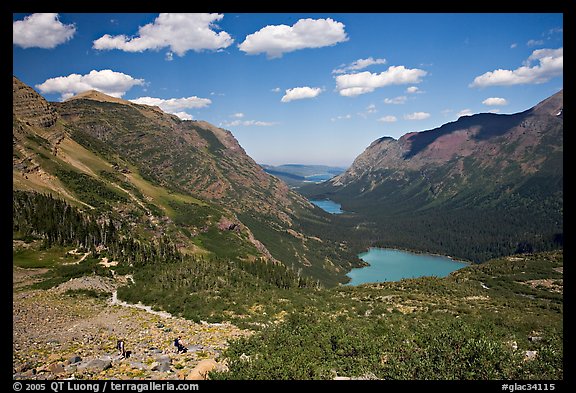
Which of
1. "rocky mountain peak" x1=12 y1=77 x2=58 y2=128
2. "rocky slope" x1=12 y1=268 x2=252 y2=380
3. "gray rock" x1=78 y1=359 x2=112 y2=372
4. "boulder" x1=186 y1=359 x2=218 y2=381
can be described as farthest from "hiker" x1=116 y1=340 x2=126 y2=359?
"rocky mountain peak" x1=12 y1=77 x2=58 y2=128

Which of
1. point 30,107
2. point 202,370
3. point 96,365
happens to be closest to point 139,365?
point 96,365

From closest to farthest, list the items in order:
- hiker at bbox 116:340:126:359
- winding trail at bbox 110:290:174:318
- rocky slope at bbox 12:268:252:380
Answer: rocky slope at bbox 12:268:252:380 < hiker at bbox 116:340:126:359 < winding trail at bbox 110:290:174:318

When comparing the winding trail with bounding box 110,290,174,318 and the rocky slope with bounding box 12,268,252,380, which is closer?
the rocky slope with bounding box 12,268,252,380

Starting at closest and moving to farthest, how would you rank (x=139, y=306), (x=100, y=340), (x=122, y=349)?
(x=122, y=349), (x=100, y=340), (x=139, y=306)

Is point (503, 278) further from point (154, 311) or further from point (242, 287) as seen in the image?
point (154, 311)

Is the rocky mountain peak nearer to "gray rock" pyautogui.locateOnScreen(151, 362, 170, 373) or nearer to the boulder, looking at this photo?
"gray rock" pyautogui.locateOnScreen(151, 362, 170, 373)

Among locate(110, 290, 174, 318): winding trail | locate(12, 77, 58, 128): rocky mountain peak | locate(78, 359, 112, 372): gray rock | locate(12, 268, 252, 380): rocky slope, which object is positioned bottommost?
locate(110, 290, 174, 318): winding trail

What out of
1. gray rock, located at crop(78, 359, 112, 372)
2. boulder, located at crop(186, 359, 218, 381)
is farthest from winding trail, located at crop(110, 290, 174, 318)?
boulder, located at crop(186, 359, 218, 381)

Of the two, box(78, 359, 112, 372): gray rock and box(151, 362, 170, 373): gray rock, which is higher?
box(78, 359, 112, 372): gray rock

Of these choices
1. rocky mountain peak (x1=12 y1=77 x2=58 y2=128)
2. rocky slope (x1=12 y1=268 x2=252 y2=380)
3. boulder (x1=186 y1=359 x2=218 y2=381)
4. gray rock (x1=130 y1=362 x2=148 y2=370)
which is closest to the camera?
boulder (x1=186 y1=359 x2=218 y2=381)

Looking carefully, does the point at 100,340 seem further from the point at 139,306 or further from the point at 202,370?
the point at 139,306
